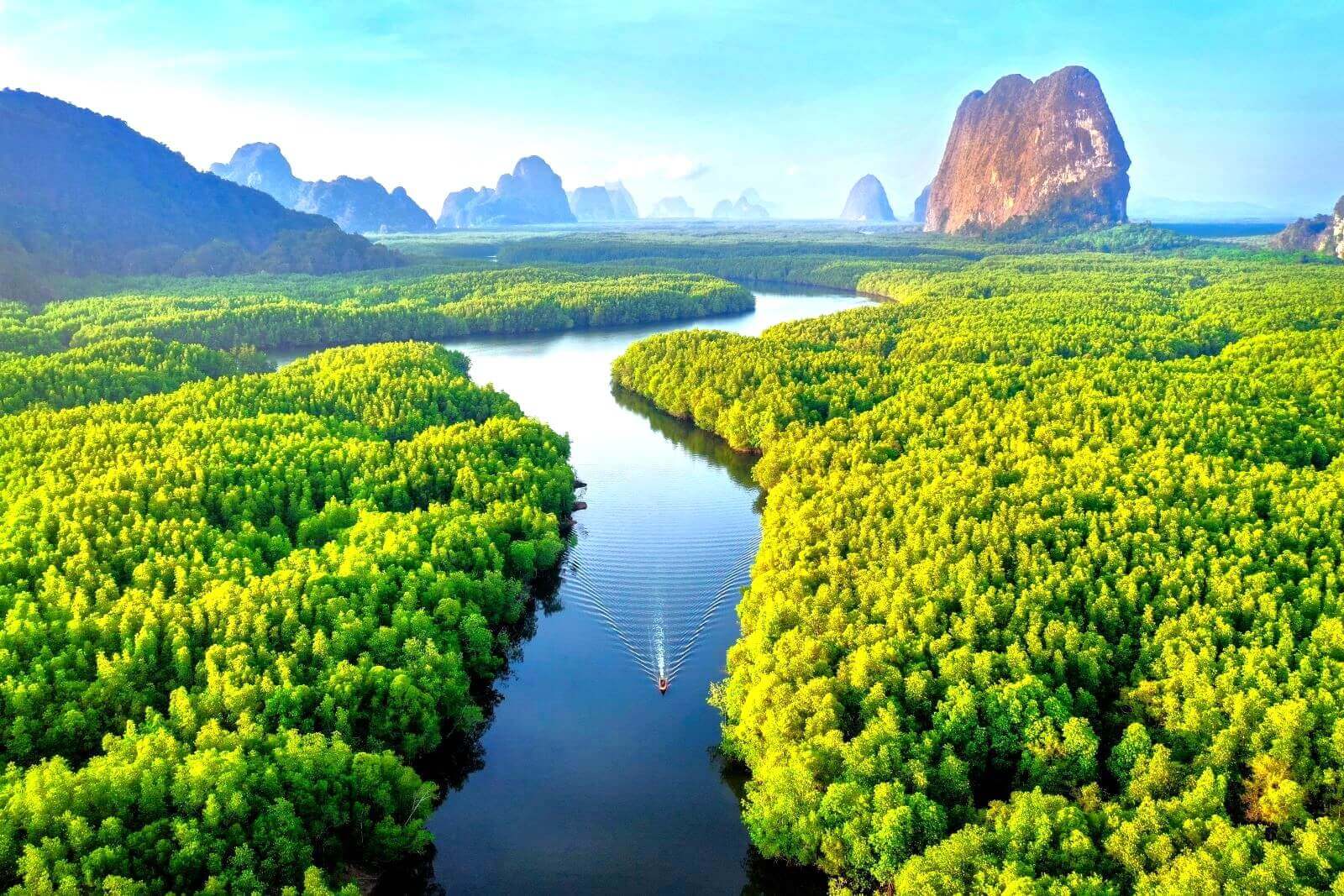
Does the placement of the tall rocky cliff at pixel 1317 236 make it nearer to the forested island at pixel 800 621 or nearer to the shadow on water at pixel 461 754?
the forested island at pixel 800 621

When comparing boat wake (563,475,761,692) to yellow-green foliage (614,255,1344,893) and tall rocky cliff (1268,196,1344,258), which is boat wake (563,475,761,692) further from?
tall rocky cliff (1268,196,1344,258)

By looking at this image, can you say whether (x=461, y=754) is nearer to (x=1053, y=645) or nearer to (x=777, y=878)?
(x=777, y=878)

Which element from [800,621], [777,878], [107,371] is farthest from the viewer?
[107,371]

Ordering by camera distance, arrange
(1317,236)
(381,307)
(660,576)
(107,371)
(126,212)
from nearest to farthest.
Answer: (660,576) < (107,371) < (381,307) < (126,212) < (1317,236)

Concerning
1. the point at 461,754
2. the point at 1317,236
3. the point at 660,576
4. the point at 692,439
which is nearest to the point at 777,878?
the point at 461,754

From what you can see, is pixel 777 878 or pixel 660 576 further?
pixel 660 576

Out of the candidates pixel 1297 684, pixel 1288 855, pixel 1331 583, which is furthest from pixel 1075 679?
pixel 1331 583

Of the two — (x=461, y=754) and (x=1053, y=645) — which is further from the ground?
(x=1053, y=645)
